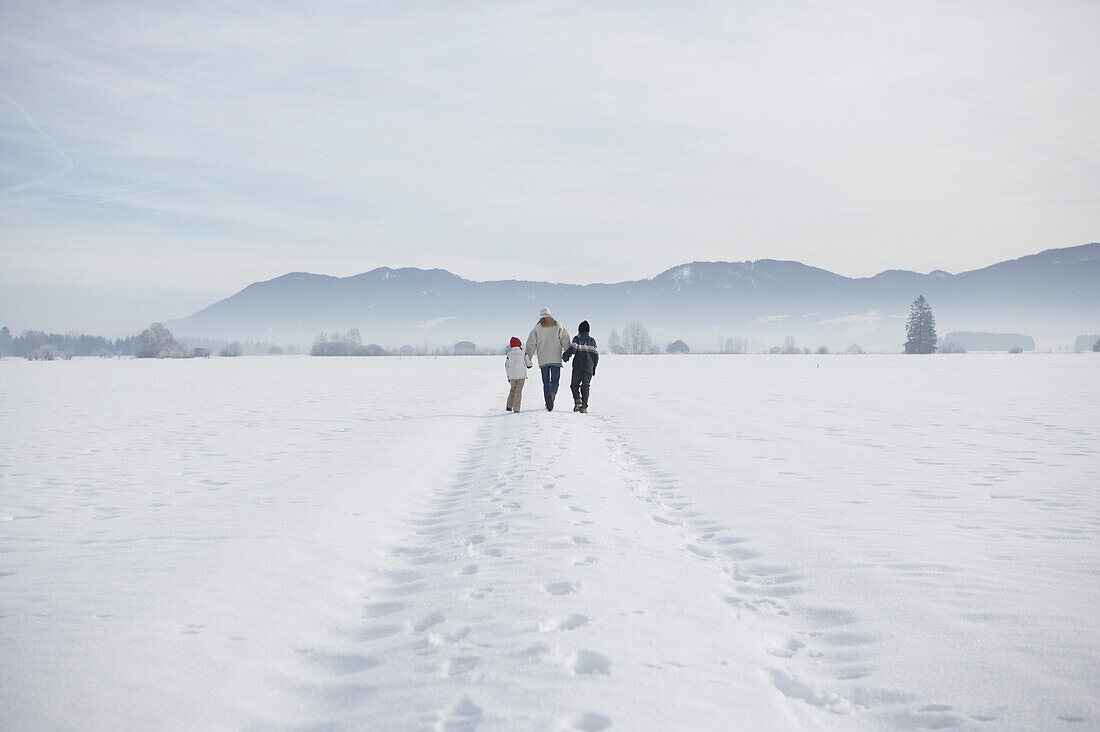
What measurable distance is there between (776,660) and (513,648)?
153cm

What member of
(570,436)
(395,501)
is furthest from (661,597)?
(570,436)

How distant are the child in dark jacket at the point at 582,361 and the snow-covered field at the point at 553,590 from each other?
5.95 meters

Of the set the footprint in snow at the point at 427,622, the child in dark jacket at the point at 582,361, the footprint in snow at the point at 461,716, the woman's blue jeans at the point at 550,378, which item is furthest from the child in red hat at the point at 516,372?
the footprint in snow at the point at 461,716

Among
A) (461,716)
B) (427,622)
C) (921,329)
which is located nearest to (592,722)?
(461,716)

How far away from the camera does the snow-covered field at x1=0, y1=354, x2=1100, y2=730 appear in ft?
10.8

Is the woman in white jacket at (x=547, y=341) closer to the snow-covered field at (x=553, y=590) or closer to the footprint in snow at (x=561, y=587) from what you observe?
the snow-covered field at (x=553, y=590)

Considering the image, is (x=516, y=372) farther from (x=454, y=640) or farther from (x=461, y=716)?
(x=461, y=716)

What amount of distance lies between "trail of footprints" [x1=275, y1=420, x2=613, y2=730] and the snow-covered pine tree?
123 meters

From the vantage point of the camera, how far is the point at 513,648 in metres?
3.72

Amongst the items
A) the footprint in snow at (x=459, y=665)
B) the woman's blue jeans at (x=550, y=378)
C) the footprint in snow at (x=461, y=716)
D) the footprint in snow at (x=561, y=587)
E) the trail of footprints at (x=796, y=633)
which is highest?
the woman's blue jeans at (x=550, y=378)

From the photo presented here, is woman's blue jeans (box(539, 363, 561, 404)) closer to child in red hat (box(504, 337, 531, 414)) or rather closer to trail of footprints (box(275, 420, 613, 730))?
child in red hat (box(504, 337, 531, 414))

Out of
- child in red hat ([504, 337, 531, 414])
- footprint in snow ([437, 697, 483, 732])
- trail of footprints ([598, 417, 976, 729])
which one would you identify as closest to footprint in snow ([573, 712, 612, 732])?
footprint in snow ([437, 697, 483, 732])

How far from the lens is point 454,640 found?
12.8 ft

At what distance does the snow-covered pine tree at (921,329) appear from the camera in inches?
4365
